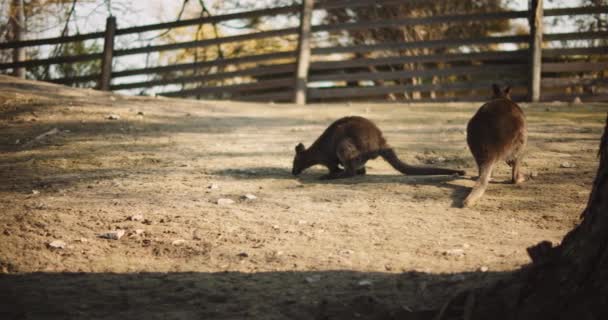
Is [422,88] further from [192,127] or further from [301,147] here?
[301,147]

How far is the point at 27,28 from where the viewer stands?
17.2 meters

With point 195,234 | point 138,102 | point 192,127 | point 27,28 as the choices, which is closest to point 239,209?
point 195,234

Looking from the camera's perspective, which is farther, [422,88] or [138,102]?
[422,88]

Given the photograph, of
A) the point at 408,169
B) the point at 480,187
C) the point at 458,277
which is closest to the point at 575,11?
the point at 408,169

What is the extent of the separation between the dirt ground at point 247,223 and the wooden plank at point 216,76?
5.56 m

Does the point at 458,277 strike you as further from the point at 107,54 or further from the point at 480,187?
the point at 107,54

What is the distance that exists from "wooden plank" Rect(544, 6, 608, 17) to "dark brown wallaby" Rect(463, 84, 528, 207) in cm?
772

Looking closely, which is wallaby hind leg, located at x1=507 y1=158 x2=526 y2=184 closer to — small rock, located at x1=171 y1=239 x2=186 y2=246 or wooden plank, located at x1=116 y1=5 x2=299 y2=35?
small rock, located at x1=171 y1=239 x2=186 y2=246

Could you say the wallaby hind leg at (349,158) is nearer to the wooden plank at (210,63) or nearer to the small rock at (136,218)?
the small rock at (136,218)

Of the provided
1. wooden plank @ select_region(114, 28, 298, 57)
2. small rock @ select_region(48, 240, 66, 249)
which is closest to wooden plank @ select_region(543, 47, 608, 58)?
wooden plank @ select_region(114, 28, 298, 57)

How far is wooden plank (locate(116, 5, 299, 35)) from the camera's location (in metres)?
14.2

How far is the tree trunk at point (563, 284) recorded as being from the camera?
2.73 m

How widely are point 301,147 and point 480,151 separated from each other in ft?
7.73

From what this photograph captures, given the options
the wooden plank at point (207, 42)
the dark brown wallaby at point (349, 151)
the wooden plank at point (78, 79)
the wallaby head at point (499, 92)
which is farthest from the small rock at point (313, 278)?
the wooden plank at point (78, 79)
